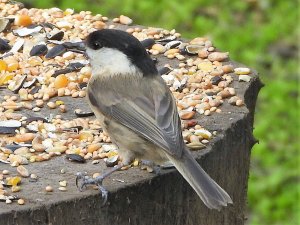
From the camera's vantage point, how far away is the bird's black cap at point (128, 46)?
4203mm

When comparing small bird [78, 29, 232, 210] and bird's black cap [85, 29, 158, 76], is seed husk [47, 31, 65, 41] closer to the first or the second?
small bird [78, 29, 232, 210]

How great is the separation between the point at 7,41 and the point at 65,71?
0.51 m

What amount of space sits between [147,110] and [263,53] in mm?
4308

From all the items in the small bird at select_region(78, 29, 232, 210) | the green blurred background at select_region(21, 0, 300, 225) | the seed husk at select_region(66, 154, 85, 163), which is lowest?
the green blurred background at select_region(21, 0, 300, 225)

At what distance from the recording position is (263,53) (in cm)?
823

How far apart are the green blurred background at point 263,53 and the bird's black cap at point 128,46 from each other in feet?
8.84

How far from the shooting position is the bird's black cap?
13.8ft

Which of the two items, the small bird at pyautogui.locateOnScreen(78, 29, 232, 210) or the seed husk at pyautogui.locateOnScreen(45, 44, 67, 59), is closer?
the small bird at pyautogui.locateOnScreen(78, 29, 232, 210)

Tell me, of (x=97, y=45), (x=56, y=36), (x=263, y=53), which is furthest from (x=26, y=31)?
(x=263, y=53)

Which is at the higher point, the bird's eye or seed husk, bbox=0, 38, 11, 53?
the bird's eye

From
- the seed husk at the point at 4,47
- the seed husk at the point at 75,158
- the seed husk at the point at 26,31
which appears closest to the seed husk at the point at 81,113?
the seed husk at the point at 75,158

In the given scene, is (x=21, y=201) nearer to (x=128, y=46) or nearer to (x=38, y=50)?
(x=128, y=46)

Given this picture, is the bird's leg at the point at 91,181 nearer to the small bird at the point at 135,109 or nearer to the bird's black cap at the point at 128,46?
the small bird at the point at 135,109

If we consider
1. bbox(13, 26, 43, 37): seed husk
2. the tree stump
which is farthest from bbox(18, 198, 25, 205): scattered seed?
bbox(13, 26, 43, 37): seed husk
